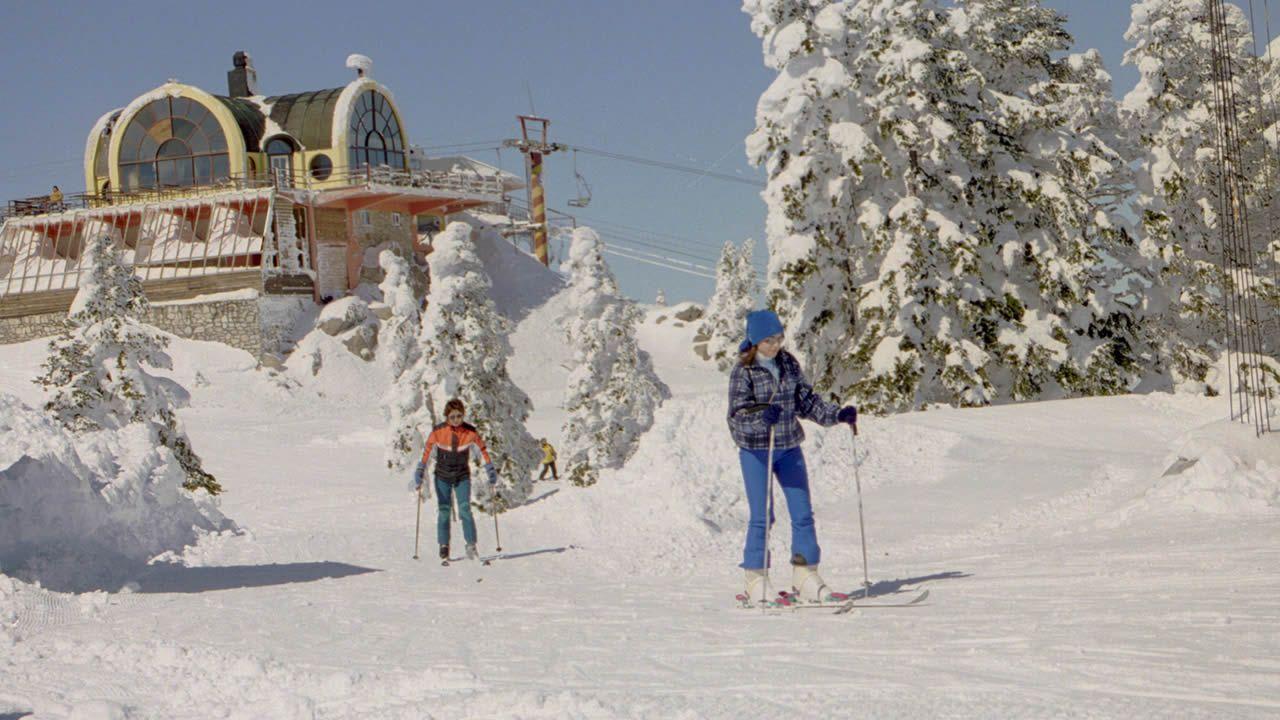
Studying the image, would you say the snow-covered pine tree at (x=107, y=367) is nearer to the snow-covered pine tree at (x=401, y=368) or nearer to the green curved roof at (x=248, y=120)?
the snow-covered pine tree at (x=401, y=368)

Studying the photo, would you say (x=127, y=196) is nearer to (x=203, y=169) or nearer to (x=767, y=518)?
(x=203, y=169)

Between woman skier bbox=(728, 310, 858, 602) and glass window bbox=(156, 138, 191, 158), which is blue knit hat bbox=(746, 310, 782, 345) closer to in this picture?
woman skier bbox=(728, 310, 858, 602)

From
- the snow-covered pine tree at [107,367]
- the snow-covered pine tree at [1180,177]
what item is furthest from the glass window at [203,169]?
the snow-covered pine tree at [1180,177]

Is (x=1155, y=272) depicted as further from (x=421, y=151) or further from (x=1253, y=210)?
(x=421, y=151)

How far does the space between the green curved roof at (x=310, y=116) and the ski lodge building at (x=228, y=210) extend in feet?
0.19

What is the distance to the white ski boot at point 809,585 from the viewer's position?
8.22 meters

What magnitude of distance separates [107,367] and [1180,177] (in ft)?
82.4

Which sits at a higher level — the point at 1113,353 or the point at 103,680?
the point at 1113,353

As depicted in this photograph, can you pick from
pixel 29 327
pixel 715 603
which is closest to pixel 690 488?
pixel 715 603

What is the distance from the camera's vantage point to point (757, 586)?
8469mm

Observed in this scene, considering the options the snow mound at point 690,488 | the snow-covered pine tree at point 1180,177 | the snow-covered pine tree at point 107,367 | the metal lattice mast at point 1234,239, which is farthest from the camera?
the snow-covered pine tree at point 1180,177

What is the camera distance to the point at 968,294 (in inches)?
1084

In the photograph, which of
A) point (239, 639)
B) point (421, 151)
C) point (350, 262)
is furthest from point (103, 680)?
point (421, 151)

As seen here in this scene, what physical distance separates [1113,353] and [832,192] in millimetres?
7804
